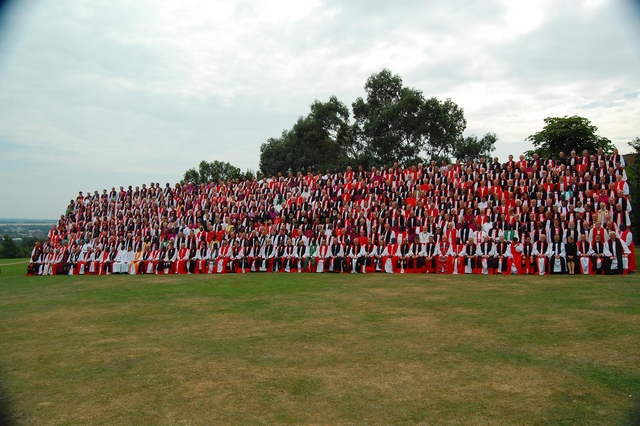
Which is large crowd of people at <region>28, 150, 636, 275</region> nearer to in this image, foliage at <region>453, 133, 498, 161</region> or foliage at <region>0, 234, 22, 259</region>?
foliage at <region>453, 133, 498, 161</region>

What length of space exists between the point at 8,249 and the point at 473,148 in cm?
3732

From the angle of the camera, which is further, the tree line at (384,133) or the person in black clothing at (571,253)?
the tree line at (384,133)

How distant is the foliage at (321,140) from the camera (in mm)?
32938

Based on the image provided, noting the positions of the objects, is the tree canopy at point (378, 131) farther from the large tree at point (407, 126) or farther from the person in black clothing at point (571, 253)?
the person in black clothing at point (571, 253)

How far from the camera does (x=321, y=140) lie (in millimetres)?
33594

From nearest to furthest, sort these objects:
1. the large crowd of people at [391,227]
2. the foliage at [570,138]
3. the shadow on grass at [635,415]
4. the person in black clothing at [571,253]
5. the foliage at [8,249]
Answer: the shadow on grass at [635,415]
the person in black clothing at [571,253]
the large crowd of people at [391,227]
the foliage at [570,138]
the foliage at [8,249]

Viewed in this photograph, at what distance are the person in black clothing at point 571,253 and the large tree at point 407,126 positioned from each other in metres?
18.2

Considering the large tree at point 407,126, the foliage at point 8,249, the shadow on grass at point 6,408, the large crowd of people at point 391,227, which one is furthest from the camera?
the foliage at point 8,249

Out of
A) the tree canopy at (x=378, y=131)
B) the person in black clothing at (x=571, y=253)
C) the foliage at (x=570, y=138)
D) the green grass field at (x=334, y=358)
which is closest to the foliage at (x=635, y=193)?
the foliage at (x=570, y=138)

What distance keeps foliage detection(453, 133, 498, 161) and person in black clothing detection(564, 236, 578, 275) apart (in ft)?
58.2

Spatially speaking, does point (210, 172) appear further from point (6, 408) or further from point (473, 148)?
point (6, 408)

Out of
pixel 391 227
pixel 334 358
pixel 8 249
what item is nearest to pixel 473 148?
pixel 391 227

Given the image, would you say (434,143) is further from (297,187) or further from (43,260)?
(43,260)

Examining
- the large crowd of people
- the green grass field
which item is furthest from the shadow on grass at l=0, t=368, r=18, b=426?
the large crowd of people
